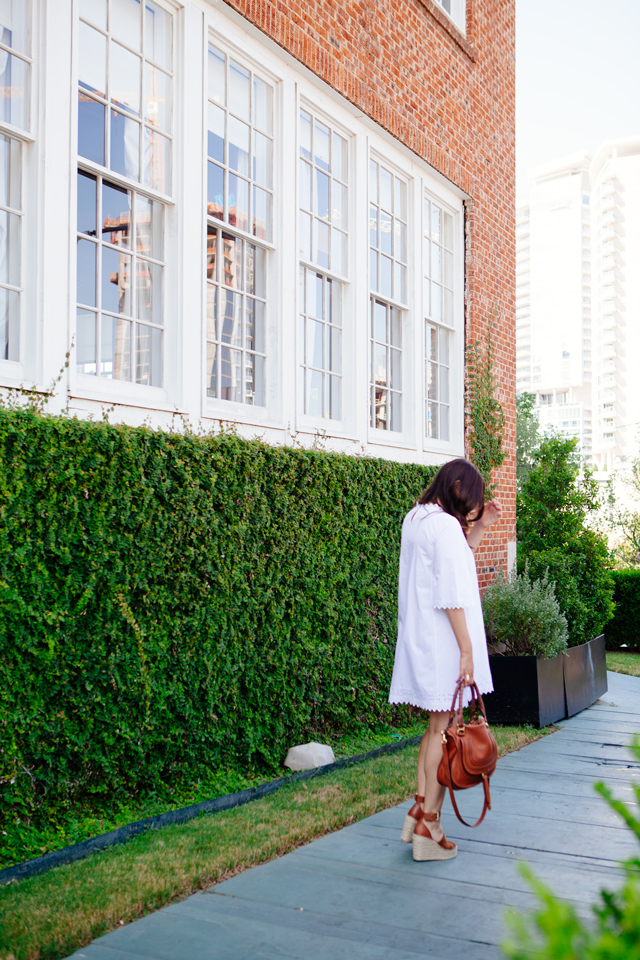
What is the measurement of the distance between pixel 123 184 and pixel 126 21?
1021mm

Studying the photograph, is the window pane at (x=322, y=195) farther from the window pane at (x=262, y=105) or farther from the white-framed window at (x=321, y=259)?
the window pane at (x=262, y=105)

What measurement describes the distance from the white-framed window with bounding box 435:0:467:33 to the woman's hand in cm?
824

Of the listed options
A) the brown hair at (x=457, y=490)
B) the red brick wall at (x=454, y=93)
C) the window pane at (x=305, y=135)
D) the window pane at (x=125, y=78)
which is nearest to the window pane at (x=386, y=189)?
the red brick wall at (x=454, y=93)

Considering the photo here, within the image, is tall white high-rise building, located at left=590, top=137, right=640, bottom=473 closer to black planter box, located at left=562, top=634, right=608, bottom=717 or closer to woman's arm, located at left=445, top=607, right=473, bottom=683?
Result: black planter box, located at left=562, top=634, right=608, bottom=717

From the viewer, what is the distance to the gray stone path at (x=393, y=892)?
316 cm

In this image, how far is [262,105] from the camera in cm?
663

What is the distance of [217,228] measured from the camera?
6.10 meters

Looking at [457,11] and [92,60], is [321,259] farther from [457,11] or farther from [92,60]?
[457,11]

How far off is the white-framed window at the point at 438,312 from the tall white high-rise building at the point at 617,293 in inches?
5794

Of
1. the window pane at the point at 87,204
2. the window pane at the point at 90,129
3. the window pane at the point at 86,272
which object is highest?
the window pane at the point at 90,129

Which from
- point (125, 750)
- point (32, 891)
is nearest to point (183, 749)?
point (125, 750)

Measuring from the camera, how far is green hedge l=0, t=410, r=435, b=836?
4105 mm

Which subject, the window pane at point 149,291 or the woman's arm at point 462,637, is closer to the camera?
the woman's arm at point 462,637

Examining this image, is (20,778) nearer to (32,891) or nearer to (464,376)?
(32,891)
